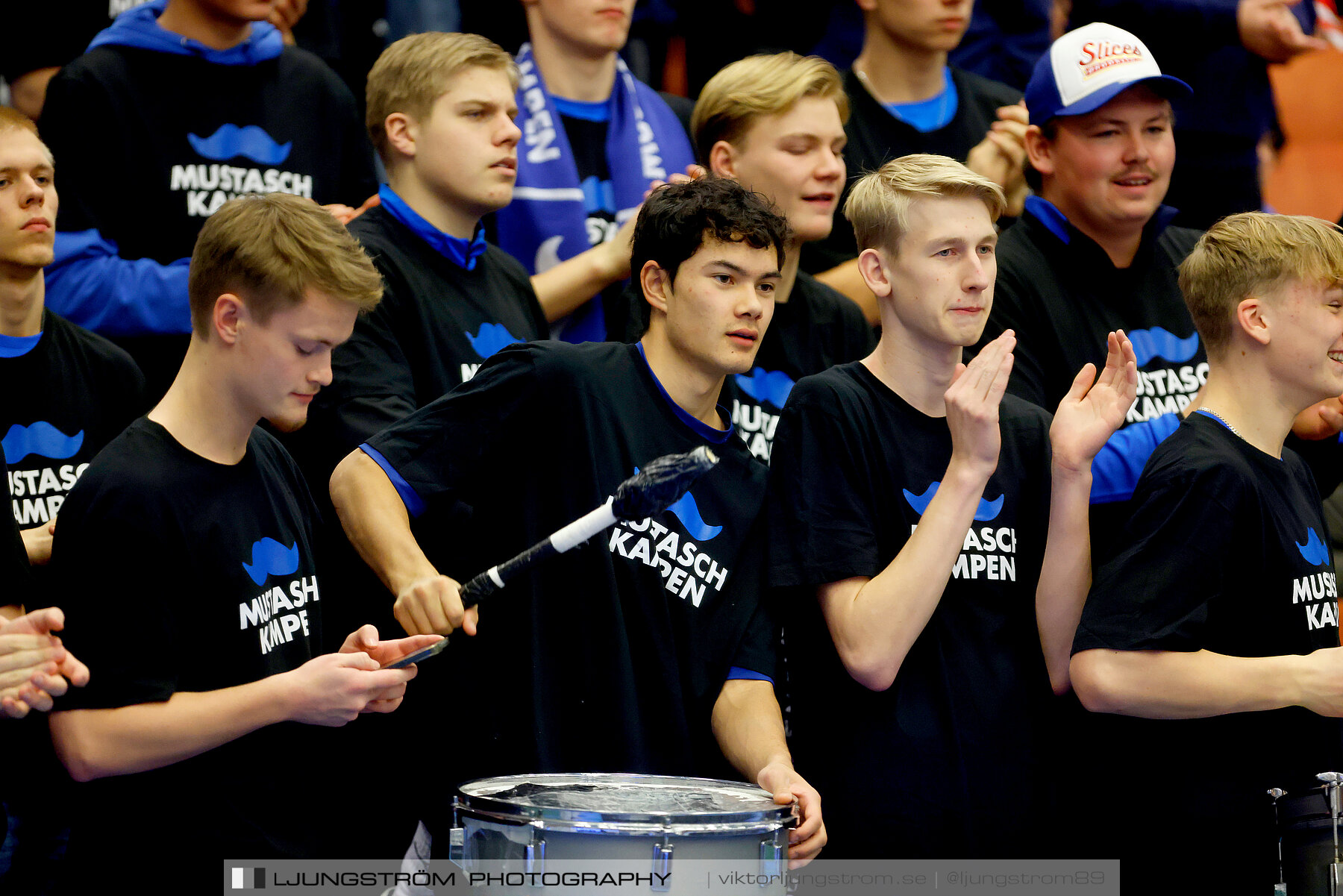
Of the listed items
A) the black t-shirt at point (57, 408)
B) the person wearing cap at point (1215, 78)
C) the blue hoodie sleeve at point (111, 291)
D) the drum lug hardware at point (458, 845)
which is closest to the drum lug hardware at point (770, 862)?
the drum lug hardware at point (458, 845)

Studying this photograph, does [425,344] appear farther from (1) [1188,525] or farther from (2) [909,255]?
(1) [1188,525]

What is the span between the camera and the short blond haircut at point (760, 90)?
4781 millimetres

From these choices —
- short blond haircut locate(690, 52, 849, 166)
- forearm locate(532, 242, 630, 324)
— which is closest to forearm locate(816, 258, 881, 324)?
short blond haircut locate(690, 52, 849, 166)

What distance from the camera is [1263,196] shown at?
20.3 feet

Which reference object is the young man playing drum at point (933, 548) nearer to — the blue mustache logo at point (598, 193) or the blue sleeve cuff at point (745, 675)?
the blue sleeve cuff at point (745, 675)

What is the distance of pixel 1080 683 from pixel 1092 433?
0.55m

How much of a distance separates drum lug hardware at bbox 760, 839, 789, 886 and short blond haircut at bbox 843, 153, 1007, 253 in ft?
Result: 4.96

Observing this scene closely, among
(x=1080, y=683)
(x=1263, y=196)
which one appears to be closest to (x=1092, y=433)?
(x=1080, y=683)

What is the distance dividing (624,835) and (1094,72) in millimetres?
2843

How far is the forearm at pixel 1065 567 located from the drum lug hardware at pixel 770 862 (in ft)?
3.26

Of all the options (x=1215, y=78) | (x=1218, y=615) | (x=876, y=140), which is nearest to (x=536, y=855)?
(x=1218, y=615)

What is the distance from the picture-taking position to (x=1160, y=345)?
4.40 m

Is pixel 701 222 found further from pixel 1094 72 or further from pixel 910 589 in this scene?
pixel 1094 72

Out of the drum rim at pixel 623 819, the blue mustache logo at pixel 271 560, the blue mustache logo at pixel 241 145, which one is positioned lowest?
the drum rim at pixel 623 819
